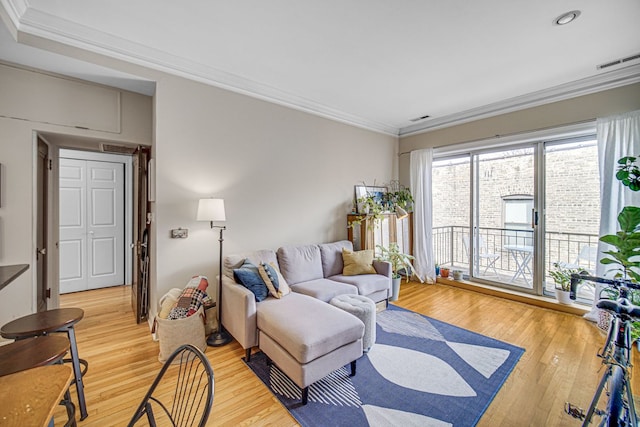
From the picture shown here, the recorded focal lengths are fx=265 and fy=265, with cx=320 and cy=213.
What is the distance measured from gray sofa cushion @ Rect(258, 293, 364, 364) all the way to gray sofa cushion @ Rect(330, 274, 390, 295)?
3.04 feet

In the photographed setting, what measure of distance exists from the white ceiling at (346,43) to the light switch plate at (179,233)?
1.59 metres

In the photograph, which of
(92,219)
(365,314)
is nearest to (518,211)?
(365,314)

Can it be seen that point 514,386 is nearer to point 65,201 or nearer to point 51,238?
point 51,238

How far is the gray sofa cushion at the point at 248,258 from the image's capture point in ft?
9.77

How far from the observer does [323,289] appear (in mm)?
3051

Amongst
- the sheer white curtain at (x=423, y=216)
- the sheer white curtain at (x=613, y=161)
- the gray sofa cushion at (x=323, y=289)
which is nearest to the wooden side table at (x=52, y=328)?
the gray sofa cushion at (x=323, y=289)

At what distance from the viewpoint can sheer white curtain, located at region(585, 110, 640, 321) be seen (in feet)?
9.89

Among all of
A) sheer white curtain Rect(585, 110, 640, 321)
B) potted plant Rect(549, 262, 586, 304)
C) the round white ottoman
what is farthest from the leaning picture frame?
sheer white curtain Rect(585, 110, 640, 321)

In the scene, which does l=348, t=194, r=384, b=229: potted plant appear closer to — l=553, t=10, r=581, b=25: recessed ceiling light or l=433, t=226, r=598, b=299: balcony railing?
l=433, t=226, r=598, b=299: balcony railing

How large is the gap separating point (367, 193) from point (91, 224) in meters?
4.80

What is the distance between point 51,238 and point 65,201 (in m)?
1.62

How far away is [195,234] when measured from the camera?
303 cm

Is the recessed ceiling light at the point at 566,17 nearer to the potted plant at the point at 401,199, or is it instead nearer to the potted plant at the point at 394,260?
the potted plant at the point at 401,199

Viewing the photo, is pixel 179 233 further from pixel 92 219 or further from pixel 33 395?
pixel 92 219
